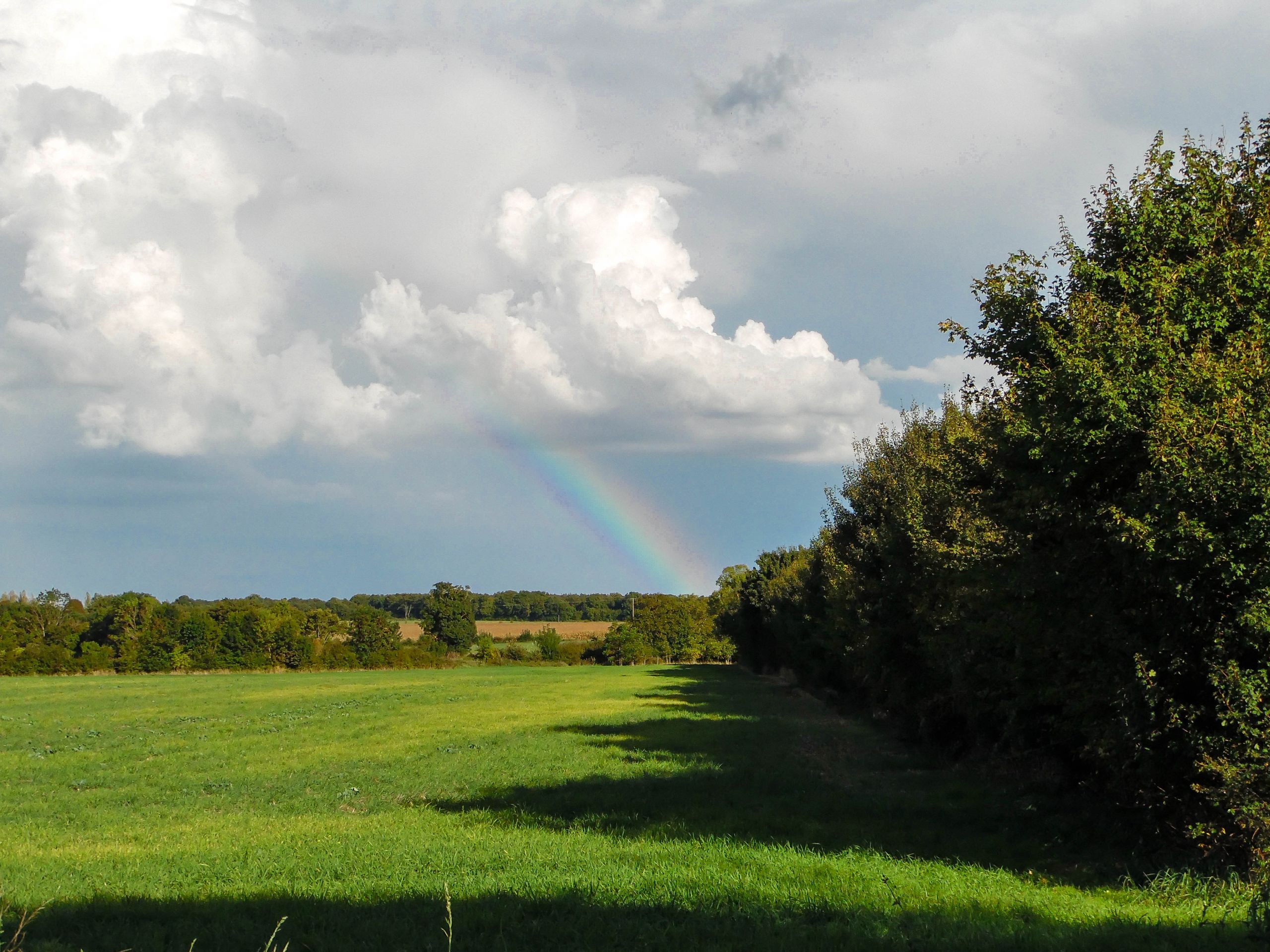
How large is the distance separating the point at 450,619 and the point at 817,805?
5230 inches

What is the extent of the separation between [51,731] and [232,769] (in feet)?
63.2

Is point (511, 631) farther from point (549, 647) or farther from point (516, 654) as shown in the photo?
point (549, 647)

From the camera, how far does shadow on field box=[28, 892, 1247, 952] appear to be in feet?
27.6

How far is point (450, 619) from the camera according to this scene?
5763 inches

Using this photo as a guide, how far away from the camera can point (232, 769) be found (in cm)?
2661

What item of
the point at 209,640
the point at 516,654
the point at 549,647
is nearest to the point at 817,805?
the point at 209,640

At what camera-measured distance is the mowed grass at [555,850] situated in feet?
29.7

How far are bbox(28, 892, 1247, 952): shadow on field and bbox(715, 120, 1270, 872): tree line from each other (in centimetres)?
303

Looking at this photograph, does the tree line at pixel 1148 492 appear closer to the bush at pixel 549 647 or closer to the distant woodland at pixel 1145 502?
the distant woodland at pixel 1145 502

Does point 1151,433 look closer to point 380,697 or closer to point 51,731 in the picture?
point 51,731

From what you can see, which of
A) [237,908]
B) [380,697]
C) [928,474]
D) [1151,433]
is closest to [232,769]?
[237,908]

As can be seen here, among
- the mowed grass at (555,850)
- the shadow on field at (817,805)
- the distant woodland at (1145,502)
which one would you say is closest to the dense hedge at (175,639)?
the mowed grass at (555,850)

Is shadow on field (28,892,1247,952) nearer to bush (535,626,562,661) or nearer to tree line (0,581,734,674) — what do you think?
tree line (0,581,734,674)

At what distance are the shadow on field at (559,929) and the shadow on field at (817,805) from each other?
13.3 ft
